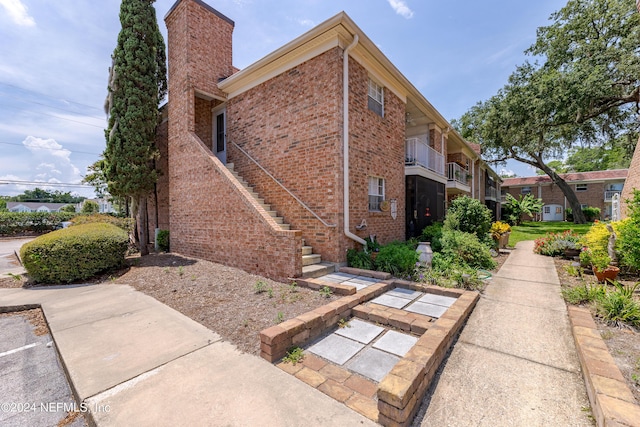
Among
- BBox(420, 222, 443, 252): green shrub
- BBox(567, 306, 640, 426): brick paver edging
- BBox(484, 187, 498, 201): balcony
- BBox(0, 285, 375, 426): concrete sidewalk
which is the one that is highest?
BBox(484, 187, 498, 201): balcony

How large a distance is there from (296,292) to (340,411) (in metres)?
2.64

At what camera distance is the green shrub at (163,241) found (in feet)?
31.3

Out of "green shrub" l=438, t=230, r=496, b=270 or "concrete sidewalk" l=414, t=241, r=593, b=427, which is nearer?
A: "concrete sidewalk" l=414, t=241, r=593, b=427

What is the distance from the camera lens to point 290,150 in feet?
23.3

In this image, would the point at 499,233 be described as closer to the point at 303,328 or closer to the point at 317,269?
the point at 317,269

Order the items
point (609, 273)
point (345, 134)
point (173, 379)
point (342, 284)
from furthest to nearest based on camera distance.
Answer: point (345, 134)
point (609, 273)
point (342, 284)
point (173, 379)

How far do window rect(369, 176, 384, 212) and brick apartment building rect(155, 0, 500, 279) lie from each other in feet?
0.17

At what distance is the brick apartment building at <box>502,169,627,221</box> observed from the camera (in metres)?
30.5

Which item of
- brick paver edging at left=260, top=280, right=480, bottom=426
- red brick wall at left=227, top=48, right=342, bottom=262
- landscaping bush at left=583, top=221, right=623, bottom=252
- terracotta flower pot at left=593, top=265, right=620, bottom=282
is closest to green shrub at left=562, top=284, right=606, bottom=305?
terracotta flower pot at left=593, top=265, right=620, bottom=282

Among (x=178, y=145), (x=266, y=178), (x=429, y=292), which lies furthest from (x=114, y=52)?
(x=429, y=292)

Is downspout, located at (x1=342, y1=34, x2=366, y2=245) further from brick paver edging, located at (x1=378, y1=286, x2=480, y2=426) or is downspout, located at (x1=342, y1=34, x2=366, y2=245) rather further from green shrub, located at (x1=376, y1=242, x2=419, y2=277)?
brick paver edging, located at (x1=378, y1=286, x2=480, y2=426)

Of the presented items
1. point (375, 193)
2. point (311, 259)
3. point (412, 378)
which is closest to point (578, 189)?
point (375, 193)

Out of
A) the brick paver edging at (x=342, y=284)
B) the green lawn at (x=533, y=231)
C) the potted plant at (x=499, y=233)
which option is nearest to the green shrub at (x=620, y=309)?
the brick paver edging at (x=342, y=284)

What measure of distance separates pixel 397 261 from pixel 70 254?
7.54 m
